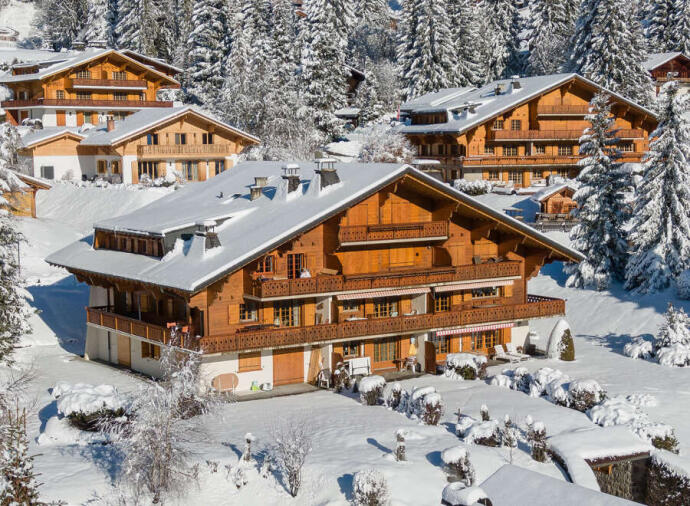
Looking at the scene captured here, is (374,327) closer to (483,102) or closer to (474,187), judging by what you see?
(474,187)

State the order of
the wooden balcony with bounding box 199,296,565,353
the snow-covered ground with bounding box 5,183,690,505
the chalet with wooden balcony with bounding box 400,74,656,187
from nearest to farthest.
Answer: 1. the snow-covered ground with bounding box 5,183,690,505
2. the wooden balcony with bounding box 199,296,565,353
3. the chalet with wooden balcony with bounding box 400,74,656,187

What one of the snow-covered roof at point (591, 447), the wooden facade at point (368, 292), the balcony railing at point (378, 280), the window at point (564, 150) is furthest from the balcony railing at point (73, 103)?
the snow-covered roof at point (591, 447)

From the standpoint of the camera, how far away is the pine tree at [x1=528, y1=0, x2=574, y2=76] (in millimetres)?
106375

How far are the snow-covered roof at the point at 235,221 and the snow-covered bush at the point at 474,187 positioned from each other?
2746 centimetres

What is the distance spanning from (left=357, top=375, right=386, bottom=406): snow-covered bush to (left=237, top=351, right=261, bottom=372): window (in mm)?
4570

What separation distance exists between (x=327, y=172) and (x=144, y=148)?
3638 cm

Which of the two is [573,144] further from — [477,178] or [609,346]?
[609,346]

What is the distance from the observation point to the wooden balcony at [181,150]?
3024 inches

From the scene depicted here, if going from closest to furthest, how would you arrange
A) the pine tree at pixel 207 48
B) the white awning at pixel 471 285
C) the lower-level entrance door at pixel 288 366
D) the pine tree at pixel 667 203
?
1. the lower-level entrance door at pixel 288 366
2. the white awning at pixel 471 285
3. the pine tree at pixel 667 203
4. the pine tree at pixel 207 48

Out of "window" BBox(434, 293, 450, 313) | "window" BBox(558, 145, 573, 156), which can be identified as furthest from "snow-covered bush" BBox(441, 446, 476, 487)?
"window" BBox(558, 145, 573, 156)

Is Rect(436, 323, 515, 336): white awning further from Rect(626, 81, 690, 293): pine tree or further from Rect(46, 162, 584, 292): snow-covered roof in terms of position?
Rect(626, 81, 690, 293): pine tree

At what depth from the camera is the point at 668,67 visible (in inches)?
4227

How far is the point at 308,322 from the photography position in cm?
4275

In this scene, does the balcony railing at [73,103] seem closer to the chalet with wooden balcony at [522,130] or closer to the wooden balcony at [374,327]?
the chalet with wooden balcony at [522,130]
